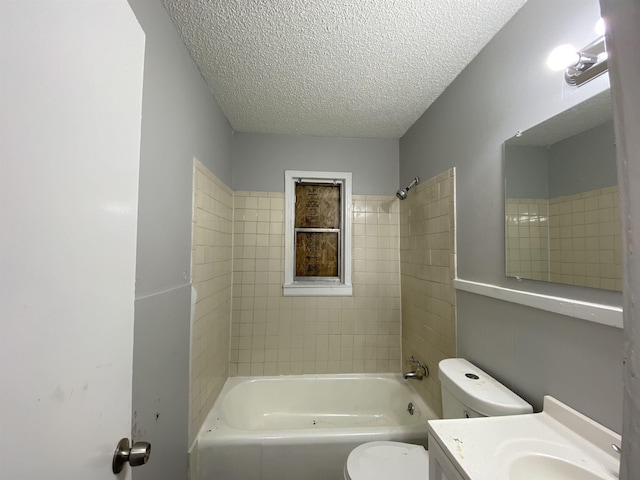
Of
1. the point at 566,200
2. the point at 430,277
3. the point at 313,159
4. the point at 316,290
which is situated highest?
the point at 313,159

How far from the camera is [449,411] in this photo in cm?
115

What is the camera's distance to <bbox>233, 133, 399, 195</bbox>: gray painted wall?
220cm

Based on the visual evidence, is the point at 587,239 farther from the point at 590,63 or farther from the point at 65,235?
the point at 65,235

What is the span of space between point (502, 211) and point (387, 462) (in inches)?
50.2

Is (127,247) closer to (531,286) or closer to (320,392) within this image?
(531,286)

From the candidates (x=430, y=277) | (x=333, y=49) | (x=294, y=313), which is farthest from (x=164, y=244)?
(x=430, y=277)

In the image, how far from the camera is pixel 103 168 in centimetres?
48

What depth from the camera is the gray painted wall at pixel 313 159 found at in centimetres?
220

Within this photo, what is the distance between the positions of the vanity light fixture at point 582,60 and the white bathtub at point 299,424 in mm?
1728

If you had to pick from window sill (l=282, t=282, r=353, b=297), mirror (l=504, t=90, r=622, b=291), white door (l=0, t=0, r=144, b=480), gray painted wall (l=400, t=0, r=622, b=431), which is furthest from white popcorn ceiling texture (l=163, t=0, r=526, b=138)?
window sill (l=282, t=282, r=353, b=297)

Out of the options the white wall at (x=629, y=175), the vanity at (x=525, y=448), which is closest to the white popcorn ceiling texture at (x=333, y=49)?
the white wall at (x=629, y=175)

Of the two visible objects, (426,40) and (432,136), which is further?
(432,136)

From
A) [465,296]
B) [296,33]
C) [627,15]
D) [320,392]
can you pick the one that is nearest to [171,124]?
[296,33]

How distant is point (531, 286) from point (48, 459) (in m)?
1.34
